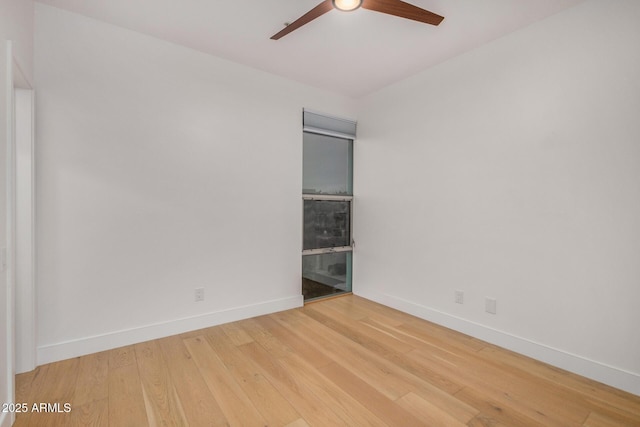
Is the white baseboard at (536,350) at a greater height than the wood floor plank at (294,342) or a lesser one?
greater

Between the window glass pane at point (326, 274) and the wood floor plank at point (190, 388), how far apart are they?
5.30 feet

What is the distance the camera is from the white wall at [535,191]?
6.43 ft

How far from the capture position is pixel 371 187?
12.3 feet

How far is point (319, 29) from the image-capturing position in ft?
7.86

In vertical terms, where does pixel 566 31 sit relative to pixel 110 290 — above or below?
above

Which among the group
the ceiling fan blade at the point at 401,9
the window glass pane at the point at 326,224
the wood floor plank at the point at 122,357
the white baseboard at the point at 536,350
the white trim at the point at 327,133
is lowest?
the wood floor plank at the point at 122,357

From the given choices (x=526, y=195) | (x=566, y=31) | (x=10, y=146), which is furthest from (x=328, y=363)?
(x=566, y=31)

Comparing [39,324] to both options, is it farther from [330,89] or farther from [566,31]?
[566,31]

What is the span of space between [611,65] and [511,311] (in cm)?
192

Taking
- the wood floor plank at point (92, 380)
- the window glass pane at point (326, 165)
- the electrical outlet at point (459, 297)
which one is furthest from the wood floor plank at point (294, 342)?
the window glass pane at point (326, 165)

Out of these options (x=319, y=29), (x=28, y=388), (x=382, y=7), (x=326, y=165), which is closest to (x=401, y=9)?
(x=382, y=7)

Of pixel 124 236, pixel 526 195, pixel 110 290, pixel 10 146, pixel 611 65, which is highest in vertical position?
pixel 611 65

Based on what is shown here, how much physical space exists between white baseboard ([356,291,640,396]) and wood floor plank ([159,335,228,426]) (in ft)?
7.22

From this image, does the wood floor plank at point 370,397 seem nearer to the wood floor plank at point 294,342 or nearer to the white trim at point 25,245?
the wood floor plank at point 294,342
